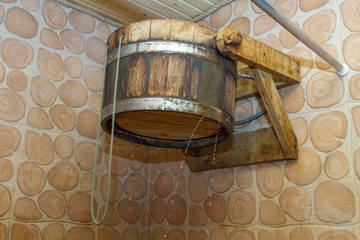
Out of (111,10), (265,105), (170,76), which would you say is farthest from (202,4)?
(170,76)

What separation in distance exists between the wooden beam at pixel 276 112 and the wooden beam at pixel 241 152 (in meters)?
0.07

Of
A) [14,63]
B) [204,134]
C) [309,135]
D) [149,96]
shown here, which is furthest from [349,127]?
[14,63]

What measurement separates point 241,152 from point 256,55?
29.9 inches

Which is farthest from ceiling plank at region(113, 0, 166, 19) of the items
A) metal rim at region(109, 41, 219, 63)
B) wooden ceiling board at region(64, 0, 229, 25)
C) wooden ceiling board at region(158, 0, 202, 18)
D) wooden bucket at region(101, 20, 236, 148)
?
metal rim at region(109, 41, 219, 63)

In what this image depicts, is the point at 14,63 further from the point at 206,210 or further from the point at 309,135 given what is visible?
the point at 309,135

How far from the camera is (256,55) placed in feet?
6.35

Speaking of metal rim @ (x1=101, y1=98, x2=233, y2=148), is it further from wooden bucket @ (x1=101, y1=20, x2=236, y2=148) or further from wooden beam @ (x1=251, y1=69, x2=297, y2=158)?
wooden beam @ (x1=251, y1=69, x2=297, y2=158)

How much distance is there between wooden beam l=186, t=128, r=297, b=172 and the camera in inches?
90.4

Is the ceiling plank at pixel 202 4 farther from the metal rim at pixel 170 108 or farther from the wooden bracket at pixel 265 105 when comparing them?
the metal rim at pixel 170 108

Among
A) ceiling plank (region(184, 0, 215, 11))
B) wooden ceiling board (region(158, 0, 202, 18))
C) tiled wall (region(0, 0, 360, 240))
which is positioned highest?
ceiling plank (region(184, 0, 215, 11))

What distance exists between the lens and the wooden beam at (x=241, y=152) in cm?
230

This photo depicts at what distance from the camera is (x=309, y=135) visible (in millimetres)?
2203

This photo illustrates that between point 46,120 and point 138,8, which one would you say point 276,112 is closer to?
point 138,8

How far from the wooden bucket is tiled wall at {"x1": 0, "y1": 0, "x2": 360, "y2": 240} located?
2.02ft
